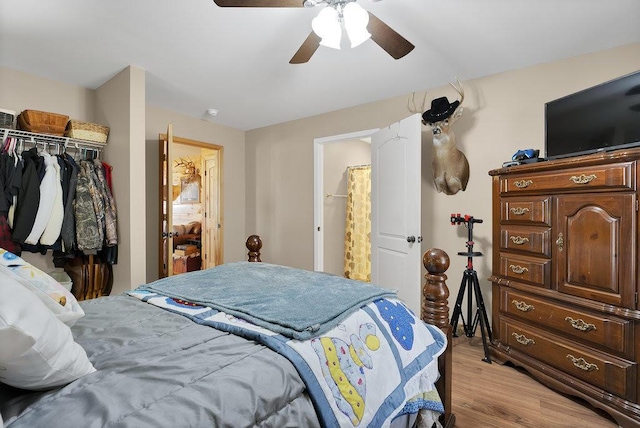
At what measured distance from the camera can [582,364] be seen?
1829mm

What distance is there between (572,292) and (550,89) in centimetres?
169

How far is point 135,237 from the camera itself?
274 centimetres

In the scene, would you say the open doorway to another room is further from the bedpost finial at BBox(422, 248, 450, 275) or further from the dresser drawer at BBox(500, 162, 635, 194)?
the bedpost finial at BBox(422, 248, 450, 275)

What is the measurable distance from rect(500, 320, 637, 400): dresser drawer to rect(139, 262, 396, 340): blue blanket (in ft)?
4.23

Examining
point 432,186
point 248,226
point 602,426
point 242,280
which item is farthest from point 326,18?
point 248,226

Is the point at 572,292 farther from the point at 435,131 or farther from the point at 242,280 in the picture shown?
the point at 242,280

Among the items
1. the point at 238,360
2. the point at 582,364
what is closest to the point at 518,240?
the point at 582,364

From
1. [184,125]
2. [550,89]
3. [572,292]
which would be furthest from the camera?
[184,125]

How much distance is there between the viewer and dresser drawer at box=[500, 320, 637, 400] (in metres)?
1.67

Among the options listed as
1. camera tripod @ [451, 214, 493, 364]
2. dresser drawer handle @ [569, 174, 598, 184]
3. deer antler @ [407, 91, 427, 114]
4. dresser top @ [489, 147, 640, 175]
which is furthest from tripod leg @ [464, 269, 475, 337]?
deer antler @ [407, 91, 427, 114]

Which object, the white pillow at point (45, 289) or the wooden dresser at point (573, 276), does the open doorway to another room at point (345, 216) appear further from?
the white pillow at point (45, 289)

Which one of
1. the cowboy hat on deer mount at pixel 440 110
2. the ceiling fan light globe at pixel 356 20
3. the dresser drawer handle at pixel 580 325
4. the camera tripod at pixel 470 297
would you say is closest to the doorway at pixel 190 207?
the ceiling fan light globe at pixel 356 20

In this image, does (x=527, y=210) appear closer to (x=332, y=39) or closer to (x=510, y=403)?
(x=510, y=403)

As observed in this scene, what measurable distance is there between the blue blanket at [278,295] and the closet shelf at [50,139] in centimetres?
199
